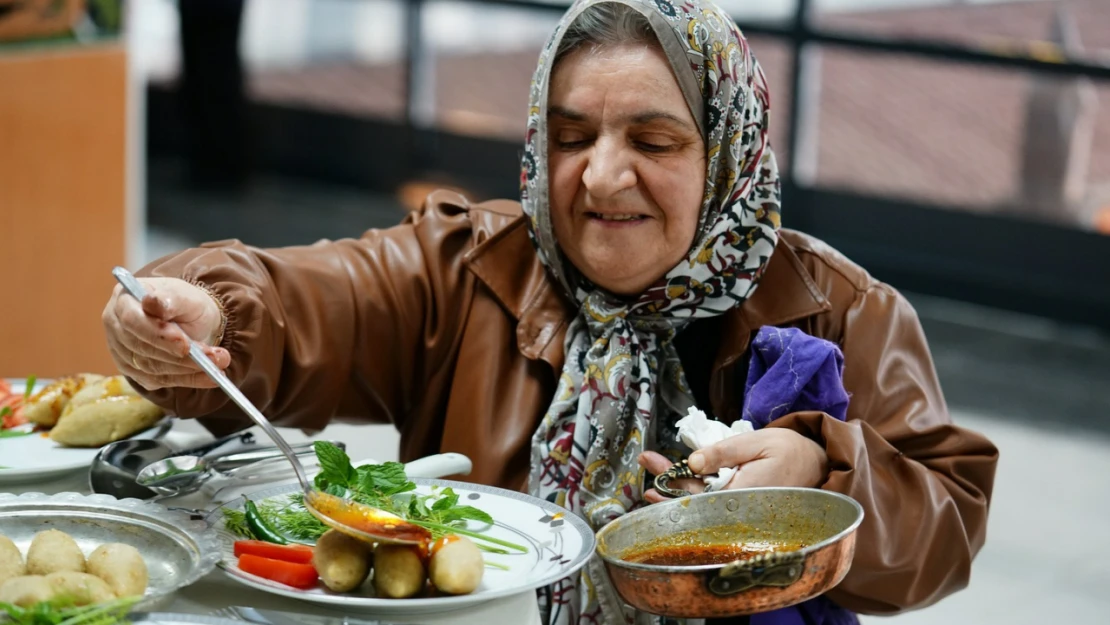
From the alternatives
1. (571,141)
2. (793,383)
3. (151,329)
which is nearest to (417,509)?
(151,329)

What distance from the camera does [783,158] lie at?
20.6 feet

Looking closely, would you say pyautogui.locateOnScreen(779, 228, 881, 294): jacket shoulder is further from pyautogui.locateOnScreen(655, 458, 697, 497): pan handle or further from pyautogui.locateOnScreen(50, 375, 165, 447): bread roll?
pyautogui.locateOnScreen(50, 375, 165, 447): bread roll

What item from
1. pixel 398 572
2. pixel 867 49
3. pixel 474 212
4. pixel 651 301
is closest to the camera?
pixel 398 572

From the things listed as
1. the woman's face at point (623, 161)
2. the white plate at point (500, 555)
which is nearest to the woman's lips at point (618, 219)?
the woman's face at point (623, 161)

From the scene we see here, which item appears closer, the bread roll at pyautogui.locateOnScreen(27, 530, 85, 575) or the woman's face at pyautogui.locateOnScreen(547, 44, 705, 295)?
the bread roll at pyautogui.locateOnScreen(27, 530, 85, 575)

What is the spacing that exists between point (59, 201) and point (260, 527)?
9.15ft

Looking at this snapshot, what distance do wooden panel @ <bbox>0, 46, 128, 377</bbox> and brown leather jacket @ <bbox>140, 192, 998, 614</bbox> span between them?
2.10m

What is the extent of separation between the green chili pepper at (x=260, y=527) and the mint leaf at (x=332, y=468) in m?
0.07

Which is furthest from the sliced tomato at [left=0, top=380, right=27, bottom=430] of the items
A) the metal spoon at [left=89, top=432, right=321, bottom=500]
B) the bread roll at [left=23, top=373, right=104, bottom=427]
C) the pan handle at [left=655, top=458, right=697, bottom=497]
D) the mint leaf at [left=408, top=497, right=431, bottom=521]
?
the pan handle at [left=655, top=458, right=697, bottom=497]

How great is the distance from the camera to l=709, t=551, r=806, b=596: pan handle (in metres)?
1.19

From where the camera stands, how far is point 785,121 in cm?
628

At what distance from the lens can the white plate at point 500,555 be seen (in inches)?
49.1

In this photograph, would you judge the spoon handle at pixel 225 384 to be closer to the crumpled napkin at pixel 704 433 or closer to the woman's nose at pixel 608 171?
the crumpled napkin at pixel 704 433

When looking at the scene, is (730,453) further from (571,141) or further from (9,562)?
(9,562)
